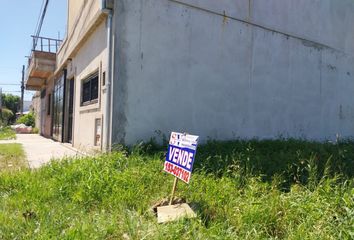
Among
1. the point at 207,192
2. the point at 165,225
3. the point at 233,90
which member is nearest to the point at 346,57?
the point at 233,90

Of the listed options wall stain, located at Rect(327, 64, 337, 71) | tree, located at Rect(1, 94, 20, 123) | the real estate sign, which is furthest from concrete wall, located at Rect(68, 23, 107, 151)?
tree, located at Rect(1, 94, 20, 123)

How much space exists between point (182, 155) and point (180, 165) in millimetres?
121

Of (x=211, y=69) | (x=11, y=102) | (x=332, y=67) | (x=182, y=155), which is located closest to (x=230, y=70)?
(x=211, y=69)

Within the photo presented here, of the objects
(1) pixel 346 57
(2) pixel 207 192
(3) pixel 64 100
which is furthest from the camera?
(3) pixel 64 100

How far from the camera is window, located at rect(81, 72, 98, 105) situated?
9.44m

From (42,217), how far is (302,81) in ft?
29.4

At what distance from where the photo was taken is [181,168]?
13.9ft

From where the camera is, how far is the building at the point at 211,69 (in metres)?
7.68

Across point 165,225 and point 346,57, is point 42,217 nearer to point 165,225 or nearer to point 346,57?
point 165,225

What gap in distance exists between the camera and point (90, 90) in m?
9.99

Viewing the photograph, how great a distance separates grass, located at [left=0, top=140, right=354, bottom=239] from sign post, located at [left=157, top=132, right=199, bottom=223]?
0.13 m

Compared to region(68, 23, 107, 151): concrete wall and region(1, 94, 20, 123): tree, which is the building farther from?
region(1, 94, 20, 123): tree

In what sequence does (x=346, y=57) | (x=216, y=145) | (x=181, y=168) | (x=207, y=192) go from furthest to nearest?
(x=346, y=57) < (x=216, y=145) < (x=207, y=192) < (x=181, y=168)

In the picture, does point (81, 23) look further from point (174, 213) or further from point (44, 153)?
point (174, 213)
